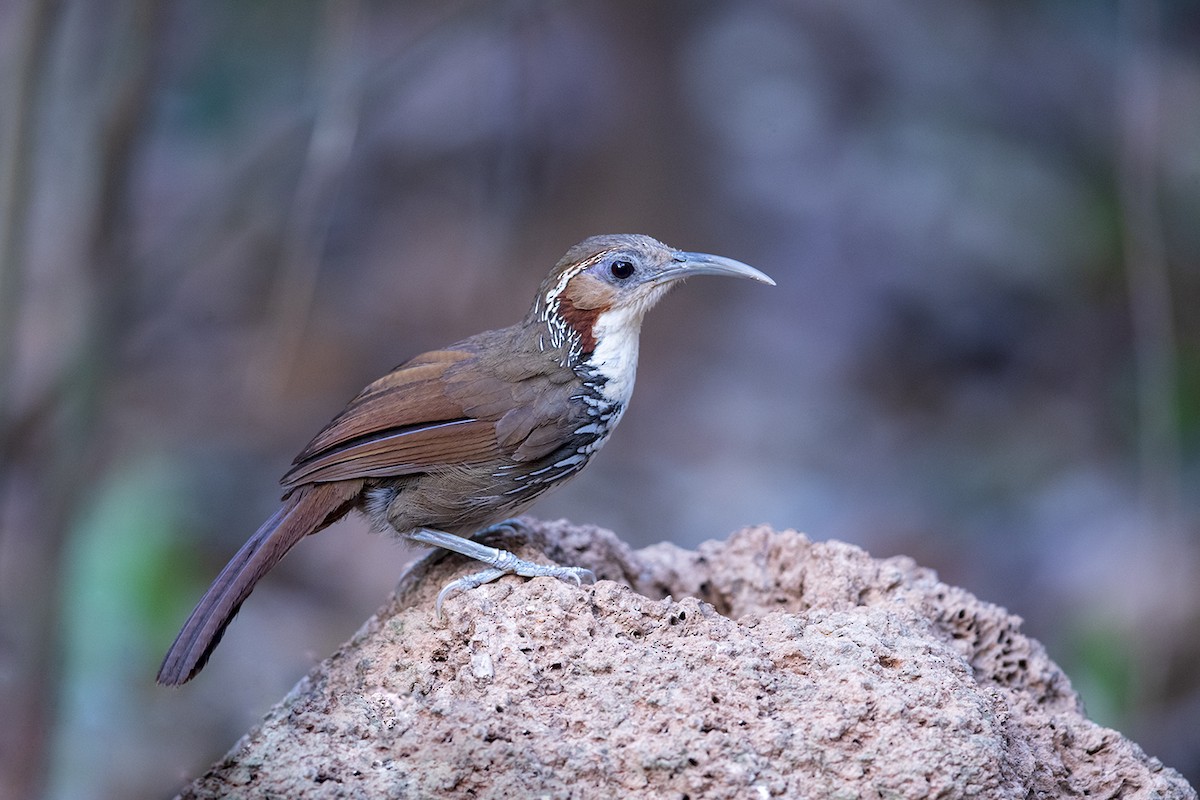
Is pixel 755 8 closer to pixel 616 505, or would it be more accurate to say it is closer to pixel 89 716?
pixel 616 505

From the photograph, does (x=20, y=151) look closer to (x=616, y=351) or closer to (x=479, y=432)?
(x=479, y=432)

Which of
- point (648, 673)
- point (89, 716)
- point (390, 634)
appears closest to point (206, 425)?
point (89, 716)

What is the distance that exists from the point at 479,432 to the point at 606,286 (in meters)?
0.63

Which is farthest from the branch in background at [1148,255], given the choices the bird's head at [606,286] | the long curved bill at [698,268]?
the bird's head at [606,286]

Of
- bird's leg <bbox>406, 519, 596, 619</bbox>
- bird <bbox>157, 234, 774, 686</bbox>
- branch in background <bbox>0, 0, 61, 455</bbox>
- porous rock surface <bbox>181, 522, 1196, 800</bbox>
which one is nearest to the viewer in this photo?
porous rock surface <bbox>181, 522, 1196, 800</bbox>

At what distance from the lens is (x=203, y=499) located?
828 centimetres

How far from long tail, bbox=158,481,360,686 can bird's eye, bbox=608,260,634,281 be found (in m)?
1.02

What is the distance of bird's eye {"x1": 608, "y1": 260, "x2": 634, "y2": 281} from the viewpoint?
4227 millimetres

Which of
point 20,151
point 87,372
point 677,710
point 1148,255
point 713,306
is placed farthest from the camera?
point 713,306

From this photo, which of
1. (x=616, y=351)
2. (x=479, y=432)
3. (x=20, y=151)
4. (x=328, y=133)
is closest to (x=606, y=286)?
(x=616, y=351)

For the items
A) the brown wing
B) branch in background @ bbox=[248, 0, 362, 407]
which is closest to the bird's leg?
the brown wing

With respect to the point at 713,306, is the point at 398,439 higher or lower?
lower

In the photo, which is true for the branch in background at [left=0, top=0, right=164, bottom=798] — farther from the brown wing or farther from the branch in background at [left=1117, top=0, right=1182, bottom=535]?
the branch in background at [left=1117, top=0, right=1182, bottom=535]

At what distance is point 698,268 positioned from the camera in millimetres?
4293
